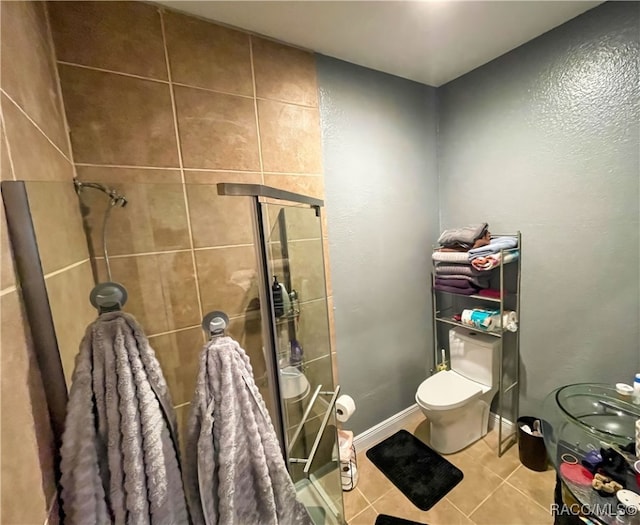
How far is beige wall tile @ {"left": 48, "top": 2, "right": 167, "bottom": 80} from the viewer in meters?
0.98

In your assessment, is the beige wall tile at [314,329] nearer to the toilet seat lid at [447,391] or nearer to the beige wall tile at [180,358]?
the beige wall tile at [180,358]

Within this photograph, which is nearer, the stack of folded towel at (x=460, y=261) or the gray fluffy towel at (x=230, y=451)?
the gray fluffy towel at (x=230, y=451)

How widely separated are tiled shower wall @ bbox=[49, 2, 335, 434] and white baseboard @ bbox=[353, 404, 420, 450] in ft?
4.21

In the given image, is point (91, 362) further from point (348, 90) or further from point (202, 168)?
point (348, 90)

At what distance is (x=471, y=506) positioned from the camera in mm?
1376

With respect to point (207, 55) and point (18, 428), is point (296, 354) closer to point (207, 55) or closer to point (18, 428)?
point (18, 428)

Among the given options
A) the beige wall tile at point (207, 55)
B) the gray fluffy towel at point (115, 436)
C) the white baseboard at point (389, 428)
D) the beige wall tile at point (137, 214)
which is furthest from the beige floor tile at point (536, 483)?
the beige wall tile at point (207, 55)

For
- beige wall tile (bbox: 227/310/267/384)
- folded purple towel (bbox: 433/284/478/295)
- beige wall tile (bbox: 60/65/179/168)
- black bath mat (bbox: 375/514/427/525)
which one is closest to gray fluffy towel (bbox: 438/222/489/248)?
folded purple towel (bbox: 433/284/478/295)

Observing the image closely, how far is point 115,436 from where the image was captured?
55cm

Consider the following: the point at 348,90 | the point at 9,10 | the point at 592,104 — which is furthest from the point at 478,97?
the point at 9,10

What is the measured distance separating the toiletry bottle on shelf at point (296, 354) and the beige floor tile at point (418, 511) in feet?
2.95

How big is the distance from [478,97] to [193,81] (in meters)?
1.65

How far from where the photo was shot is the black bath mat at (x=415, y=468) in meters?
1.46

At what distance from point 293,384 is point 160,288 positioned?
65 centimetres
